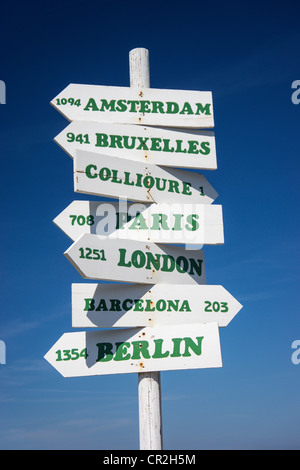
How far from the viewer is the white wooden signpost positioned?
5.57 meters

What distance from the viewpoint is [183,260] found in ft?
20.3

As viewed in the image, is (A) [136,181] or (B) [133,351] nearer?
(B) [133,351]

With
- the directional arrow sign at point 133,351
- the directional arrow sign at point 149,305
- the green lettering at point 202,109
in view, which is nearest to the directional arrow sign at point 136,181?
the green lettering at point 202,109

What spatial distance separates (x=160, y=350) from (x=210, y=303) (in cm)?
81

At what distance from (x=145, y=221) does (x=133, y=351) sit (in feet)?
4.87

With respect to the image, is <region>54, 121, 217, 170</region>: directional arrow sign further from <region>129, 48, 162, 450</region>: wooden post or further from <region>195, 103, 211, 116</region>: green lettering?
<region>129, 48, 162, 450</region>: wooden post

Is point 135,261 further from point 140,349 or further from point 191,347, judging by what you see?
point 191,347

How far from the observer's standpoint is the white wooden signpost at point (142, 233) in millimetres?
5574

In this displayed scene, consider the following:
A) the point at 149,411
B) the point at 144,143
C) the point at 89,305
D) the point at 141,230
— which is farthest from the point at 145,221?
the point at 149,411

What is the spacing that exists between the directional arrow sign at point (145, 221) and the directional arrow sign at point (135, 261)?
16cm

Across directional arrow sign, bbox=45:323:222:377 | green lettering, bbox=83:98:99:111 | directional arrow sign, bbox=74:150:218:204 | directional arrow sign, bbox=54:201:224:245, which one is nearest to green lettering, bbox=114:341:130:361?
directional arrow sign, bbox=45:323:222:377

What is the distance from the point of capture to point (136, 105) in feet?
20.9

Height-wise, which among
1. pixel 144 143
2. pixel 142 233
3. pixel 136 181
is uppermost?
pixel 144 143

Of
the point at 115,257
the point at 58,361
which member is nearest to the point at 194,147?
the point at 115,257
